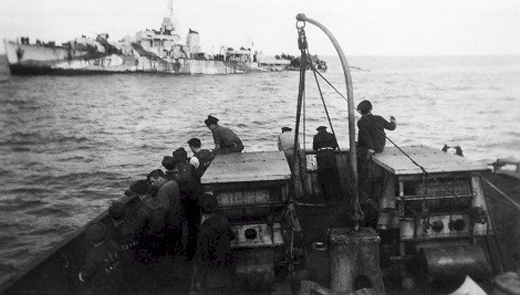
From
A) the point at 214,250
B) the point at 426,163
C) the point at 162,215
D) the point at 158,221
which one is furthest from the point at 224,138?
the point at 426,163

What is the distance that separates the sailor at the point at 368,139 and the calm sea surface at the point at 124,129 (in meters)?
8.92

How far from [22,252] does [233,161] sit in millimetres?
8129

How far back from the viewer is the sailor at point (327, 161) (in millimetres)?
7820

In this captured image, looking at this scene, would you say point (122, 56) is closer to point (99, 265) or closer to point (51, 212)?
point (51, 212)

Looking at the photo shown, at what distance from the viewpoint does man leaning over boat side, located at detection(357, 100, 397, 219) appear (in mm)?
6996

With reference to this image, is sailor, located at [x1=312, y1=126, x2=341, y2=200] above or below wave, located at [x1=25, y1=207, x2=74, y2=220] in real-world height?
above

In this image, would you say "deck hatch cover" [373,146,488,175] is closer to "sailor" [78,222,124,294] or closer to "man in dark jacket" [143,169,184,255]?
"man in dark jacket" [143,169,184,255]

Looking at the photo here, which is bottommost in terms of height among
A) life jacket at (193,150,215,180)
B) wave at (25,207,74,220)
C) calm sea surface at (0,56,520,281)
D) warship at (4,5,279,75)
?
wave at (25,207,74,220)

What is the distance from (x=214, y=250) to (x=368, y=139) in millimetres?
3563

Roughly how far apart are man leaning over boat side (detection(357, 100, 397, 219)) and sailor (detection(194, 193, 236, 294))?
9.59ft

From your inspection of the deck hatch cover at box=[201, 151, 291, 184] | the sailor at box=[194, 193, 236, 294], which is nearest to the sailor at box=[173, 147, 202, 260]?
the deck hatch cover at box=[201, 151, 291, 184]

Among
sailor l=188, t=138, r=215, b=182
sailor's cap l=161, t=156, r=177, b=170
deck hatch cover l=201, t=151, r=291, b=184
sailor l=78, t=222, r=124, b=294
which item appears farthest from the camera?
sailor l=188, t=138, r=215, b=182

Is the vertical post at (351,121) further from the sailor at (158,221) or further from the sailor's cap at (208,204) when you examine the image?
the sailor at (158,221)

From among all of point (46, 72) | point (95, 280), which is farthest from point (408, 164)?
point (46, 72)
